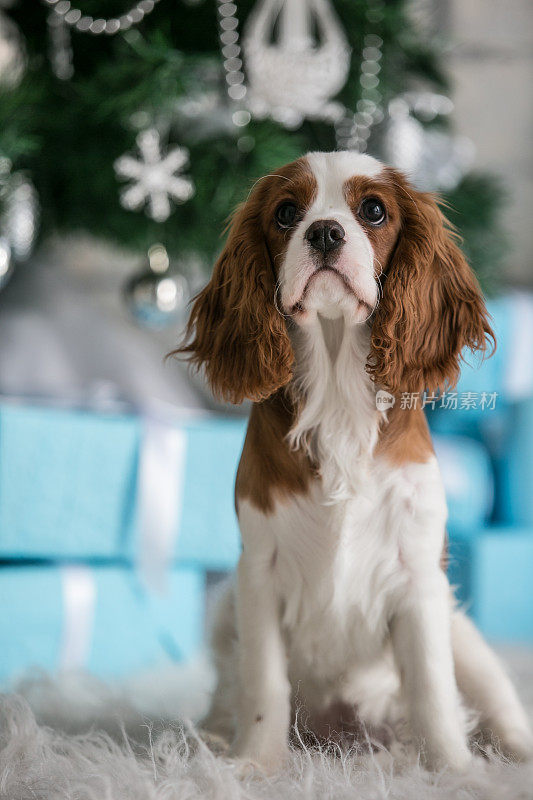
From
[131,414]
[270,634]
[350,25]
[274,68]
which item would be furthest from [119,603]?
[350,25]

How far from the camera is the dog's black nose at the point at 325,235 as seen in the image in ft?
2.66

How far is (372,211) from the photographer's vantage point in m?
0.87

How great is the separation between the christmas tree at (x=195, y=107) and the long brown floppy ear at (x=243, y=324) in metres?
0.79

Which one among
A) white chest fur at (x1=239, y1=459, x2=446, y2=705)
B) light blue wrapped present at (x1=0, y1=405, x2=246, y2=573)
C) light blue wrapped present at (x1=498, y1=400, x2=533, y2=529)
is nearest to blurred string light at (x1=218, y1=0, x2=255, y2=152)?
light blue wrapped present at (x1=0, y1=405, x2=246, y2=573)

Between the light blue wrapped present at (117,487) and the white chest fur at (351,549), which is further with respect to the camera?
the light blue wrapped present at (117,487)

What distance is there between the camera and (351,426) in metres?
0.92

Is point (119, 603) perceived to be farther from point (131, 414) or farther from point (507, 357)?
point (507, 357)

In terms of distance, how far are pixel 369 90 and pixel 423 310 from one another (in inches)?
45.6

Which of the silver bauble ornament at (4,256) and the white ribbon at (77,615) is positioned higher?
the silver bauble ornament at (4,256)

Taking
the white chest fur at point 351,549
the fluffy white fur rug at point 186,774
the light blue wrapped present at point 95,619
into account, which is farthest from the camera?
the light blue wrapped present at point 95,619

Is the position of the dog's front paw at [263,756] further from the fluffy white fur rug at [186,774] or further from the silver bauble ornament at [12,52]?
the silver bauble ornament at [12,52]

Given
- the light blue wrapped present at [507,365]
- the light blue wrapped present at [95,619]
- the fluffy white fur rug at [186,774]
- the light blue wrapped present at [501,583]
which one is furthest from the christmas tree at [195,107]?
the fluffy white fur rug at [186,774]

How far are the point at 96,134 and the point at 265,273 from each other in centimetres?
113

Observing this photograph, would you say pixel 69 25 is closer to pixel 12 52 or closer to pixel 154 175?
pixel 12 52
